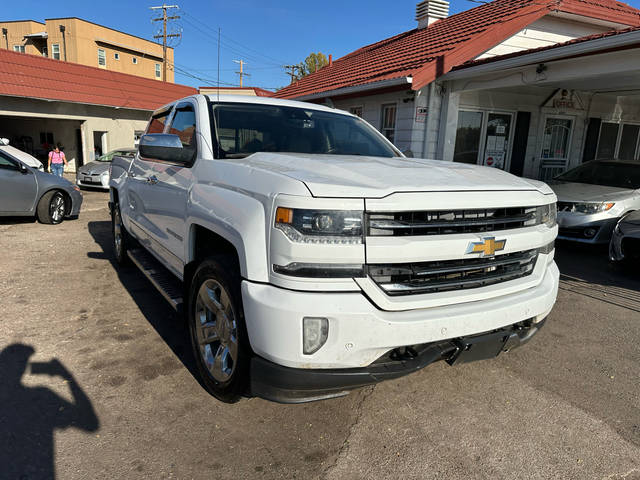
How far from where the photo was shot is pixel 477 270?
2646 millimetres

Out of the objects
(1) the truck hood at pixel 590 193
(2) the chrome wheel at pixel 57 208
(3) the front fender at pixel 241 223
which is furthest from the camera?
(2) the chrome wheel at pixel 57 208

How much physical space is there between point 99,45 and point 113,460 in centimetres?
4255

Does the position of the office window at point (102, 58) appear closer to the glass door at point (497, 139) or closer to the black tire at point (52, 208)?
the black tire at point (52, 208)

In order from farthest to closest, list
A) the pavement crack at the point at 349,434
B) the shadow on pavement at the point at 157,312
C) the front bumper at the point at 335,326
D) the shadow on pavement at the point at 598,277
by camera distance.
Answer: the shadow on pavement at the point at 598,277 → the shadow on pavement at the point at 157,312 → the pavement crack at the point at 349,434 → the front bumper at the point at 335,326

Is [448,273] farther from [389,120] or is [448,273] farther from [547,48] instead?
[389,120]

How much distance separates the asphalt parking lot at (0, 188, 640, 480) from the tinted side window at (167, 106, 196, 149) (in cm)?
162

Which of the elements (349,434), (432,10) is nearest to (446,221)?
(349,434)

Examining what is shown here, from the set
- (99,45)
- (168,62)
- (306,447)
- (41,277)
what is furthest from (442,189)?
(168,62)

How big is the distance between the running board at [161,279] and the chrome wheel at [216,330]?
385 mm

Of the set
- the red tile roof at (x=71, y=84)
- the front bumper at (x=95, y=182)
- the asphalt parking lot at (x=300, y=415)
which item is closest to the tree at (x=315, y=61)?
the red tile roof at (x=71, y=84)

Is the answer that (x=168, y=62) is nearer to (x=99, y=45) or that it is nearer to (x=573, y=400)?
(x=99, y=45)

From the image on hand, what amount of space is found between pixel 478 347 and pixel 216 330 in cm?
152

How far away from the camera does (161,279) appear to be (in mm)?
4113

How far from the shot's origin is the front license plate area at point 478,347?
2.51 meters
